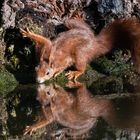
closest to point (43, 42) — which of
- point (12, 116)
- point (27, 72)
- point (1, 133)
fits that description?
point (27, 72)

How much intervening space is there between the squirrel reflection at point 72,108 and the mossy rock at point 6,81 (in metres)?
0.41

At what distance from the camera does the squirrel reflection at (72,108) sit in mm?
5543

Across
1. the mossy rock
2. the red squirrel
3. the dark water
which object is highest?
the red squirrel

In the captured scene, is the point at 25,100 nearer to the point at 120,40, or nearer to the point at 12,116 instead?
the point at 12,116

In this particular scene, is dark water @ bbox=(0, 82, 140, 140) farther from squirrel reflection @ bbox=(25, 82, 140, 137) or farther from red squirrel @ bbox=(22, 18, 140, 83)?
red squirrel @ bbox=(22, 18, 140, 83)

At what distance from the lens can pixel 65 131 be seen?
5336mm

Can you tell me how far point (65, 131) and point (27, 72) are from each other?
234cm

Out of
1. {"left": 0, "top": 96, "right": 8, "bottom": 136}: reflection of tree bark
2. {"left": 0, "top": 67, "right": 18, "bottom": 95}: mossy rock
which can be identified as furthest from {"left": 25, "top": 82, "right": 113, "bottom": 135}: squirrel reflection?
{"left": 0, "top": 67, "right": 18, "bottom": 95}: mossy rock

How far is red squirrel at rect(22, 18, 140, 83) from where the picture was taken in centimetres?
739

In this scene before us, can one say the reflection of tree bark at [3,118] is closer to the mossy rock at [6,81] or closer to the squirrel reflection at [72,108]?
the squirrel reflection at [72,108]

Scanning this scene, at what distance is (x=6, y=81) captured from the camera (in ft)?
24.1

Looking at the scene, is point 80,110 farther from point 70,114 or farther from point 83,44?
point 83,44

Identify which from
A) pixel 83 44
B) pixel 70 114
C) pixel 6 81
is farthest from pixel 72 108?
pixel 83 44

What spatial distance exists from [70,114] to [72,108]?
0.74ft
